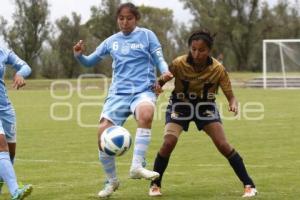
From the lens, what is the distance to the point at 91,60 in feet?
29.7

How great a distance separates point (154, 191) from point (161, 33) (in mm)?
72267

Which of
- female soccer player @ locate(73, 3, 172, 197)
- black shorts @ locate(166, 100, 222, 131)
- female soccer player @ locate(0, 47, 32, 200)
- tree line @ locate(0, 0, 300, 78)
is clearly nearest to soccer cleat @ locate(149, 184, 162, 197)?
female soccer player @ locate(73, 3, 172, 197)

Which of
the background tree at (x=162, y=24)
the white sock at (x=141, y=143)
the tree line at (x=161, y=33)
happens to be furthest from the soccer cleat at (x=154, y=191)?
the tree line at (x=161, y=33)

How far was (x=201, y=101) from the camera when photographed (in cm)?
873

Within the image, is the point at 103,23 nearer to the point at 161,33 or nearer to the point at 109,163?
the point at 161,33

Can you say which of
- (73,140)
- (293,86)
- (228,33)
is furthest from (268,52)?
(73,140)

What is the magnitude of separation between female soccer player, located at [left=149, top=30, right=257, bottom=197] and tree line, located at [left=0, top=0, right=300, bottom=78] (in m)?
65.1

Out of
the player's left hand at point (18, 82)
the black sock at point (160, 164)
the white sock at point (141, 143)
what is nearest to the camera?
the player's left hand at point (18, 82)

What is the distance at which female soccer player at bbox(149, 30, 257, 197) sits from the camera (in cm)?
866

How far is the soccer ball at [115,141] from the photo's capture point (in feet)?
26.7

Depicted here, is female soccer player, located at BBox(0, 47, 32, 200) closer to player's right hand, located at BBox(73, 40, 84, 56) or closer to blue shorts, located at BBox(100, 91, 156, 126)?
player's right hand, located at BBox(73, 40, 84, 56)

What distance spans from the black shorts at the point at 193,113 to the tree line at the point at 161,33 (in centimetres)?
6502

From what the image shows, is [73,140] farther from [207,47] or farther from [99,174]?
[207,47]

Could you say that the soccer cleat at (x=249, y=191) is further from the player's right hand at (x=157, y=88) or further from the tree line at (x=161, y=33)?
the tree line at (x=161, y=33)
